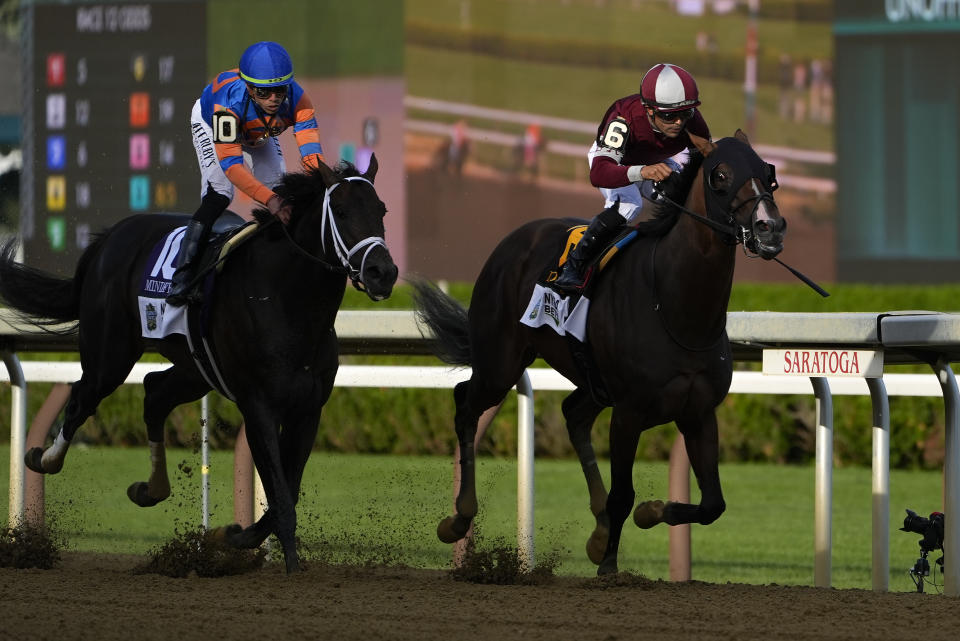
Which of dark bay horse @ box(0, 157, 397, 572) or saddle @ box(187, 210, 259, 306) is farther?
saddle @ box(187, 210, 259, 306)

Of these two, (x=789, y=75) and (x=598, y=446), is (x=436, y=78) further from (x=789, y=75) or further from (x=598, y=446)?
(x=598, y=446)

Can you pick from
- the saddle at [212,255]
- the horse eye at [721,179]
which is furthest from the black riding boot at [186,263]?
the horse eye at [721,179]

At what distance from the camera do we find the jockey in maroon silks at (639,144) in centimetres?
519

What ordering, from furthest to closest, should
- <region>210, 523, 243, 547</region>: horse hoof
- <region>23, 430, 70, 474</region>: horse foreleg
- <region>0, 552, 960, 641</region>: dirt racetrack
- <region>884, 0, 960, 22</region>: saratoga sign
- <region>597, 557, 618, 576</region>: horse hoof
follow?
<region>884, 0, 960, 22</region>: saratoga sign, <region>23, 430, 70, 474</region>: horse foreleg, <region>210, 523, 243, 547</region>: horse hoof, <region>597, 557, 618, 576</region>: horse hoof, <region>0, 552, 960, 641</region>: dirt racetrack

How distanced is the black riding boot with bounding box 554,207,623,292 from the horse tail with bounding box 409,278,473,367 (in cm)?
82

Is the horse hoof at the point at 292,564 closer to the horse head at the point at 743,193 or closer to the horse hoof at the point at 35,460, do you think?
the horse hoof at the point at 35,460

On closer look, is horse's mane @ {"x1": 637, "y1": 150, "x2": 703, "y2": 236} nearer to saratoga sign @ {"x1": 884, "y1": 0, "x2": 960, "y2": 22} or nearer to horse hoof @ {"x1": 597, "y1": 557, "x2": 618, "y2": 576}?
horse hoof @ {"x1": 597, "y1": 557, "x2": 618, "y2": 576}

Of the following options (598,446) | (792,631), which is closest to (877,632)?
(792,631)

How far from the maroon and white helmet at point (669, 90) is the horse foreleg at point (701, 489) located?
97 cm

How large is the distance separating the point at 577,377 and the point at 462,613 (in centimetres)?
130

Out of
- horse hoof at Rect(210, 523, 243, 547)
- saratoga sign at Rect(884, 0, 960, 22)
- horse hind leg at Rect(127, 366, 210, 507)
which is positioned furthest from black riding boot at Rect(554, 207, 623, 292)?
saratoga sign at Rect(884, 0, 960, 22)

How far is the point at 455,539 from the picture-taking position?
5.81 m

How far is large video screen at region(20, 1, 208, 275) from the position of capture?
39.6 ft

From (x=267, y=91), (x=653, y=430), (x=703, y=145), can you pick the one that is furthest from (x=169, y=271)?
(x=653, y=430)
